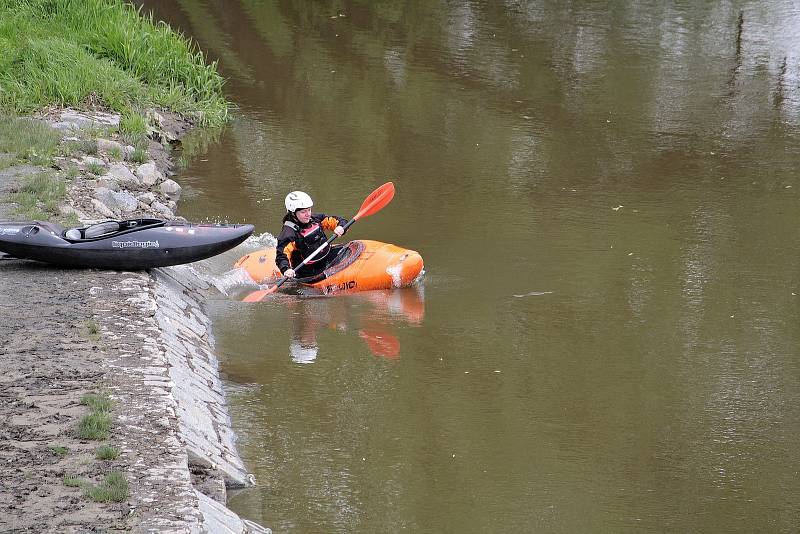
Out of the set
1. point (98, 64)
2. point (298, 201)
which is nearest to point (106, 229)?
point (298, 201)

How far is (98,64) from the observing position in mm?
14055

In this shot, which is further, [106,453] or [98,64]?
[98,64]

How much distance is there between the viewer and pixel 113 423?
5703mm

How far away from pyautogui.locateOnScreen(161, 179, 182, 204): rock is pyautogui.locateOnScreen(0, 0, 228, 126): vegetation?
1.30m

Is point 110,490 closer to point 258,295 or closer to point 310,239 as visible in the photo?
point 258,295

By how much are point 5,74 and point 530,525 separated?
A: 32.5ft

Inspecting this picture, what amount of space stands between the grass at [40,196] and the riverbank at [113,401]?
0.42ft

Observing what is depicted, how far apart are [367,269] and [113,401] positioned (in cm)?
390

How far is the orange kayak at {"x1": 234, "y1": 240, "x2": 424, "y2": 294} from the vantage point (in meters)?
9.45

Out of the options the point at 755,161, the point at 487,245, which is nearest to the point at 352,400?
the point at 487,245

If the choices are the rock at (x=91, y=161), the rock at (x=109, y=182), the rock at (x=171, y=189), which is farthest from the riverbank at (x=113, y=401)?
the rock at (x=171, y=189)

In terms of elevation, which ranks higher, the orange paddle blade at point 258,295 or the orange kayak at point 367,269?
the orange kayak at point 367,269

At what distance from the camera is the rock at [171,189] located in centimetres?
1189

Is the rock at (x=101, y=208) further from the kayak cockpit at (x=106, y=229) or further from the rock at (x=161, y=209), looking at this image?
the kayak cockpit at (x=106, y=229)
